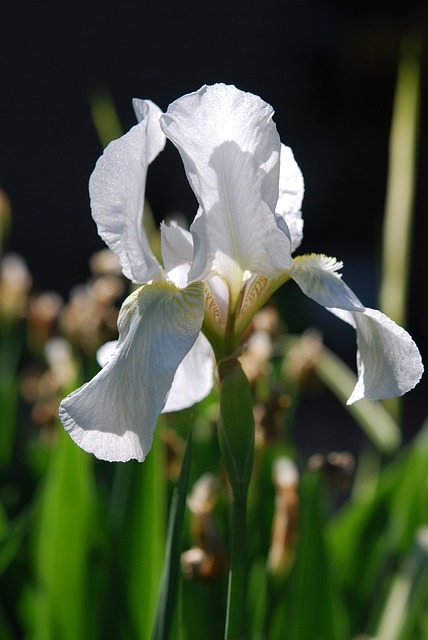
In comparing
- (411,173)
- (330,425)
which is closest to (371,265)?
(330,425)

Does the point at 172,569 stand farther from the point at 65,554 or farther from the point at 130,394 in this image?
the point at 65,554

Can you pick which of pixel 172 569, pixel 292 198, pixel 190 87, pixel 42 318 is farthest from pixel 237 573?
pixel 190 87

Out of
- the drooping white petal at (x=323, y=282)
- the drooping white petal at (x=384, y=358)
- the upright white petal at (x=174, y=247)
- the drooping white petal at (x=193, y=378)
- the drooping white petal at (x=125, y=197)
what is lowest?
the drooping white petal at (x=193, y=378)

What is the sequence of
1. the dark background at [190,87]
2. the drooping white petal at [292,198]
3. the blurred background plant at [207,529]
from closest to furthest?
the drooping white petal at [292,198]
the blurred background plant at [207,529]
the dark background at [190,87]

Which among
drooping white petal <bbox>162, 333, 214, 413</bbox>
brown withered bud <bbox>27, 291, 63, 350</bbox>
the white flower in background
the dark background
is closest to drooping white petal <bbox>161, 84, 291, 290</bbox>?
the white flower in background

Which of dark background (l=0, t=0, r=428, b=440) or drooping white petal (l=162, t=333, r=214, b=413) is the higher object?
drooping white petal (l=162, t=333, r=214, b=413)

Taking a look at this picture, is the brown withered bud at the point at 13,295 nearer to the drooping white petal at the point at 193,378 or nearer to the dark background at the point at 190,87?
the drooping white petal at the point at 193,378

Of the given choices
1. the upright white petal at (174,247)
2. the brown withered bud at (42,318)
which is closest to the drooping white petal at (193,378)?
the upright white petal at (174,247)

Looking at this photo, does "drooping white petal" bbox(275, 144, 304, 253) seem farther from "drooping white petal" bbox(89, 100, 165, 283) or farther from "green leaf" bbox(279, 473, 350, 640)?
"green leaf" bbox(279, 473, 350, 640)
